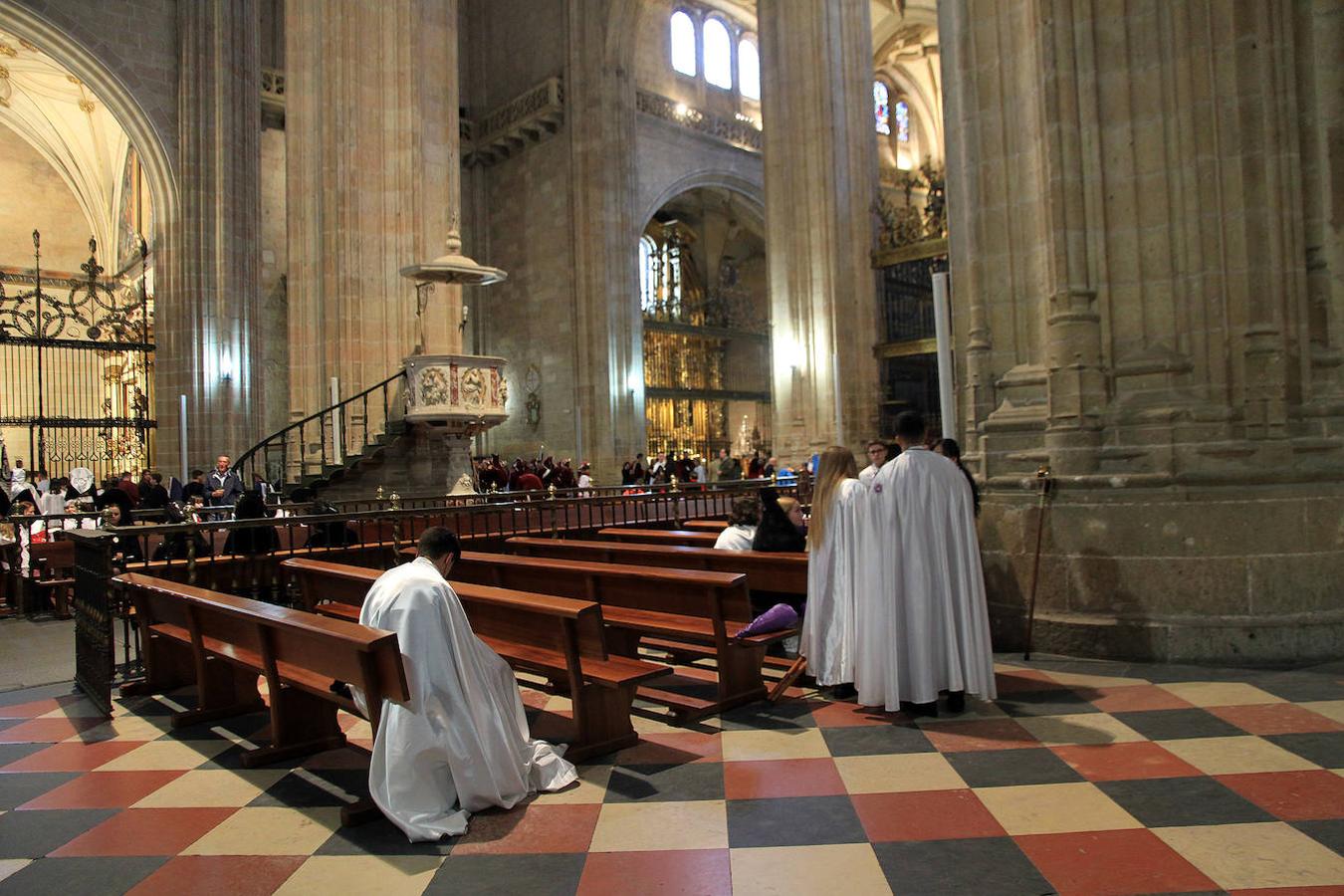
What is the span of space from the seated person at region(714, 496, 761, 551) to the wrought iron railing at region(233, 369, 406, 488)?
8404 millimetres

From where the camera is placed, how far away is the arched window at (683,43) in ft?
92.1

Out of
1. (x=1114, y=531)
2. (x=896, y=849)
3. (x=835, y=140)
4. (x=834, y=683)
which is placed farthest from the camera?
(x=835, y=140)

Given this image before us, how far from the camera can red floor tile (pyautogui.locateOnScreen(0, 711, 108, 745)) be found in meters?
5.11

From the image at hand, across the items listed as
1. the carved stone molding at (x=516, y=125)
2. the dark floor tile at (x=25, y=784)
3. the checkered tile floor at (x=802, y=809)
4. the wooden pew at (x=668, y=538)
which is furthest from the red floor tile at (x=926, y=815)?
the carved stone molding at (x=516, y=125)

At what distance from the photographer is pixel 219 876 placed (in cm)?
325

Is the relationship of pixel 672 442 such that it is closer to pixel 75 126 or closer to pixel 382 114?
pixel 382 114

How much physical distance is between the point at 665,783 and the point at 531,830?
0.69 metres

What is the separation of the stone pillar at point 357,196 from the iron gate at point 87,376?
7.59m

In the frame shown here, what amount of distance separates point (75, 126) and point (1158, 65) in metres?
32.9

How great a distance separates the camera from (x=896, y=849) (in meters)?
3.25

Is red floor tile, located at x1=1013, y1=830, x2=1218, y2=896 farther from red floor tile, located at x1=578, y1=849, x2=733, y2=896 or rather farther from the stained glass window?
the stained glass window

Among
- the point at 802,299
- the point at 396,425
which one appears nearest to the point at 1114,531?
the point at 396,425

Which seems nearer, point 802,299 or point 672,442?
point 802,299

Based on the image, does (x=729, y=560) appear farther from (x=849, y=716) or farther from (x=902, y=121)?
(x=902, y=121)
